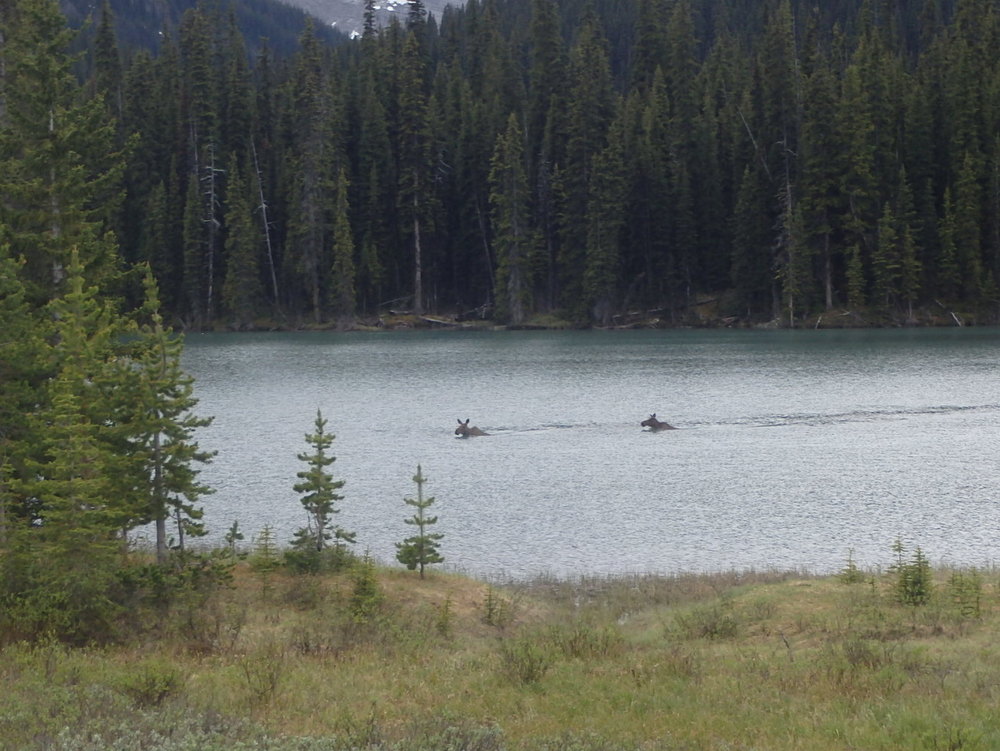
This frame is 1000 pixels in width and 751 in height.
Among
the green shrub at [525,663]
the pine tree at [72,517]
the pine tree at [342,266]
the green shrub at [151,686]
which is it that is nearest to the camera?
the green shrub at [151,686]

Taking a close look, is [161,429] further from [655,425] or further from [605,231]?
[605,231]

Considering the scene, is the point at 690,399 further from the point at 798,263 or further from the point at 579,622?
the point at 798,263

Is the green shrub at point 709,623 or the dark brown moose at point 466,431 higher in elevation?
the dark brown moose at point 466,431

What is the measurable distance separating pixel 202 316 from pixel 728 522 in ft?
274

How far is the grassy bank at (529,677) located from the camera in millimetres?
9000

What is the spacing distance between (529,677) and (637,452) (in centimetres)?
2528

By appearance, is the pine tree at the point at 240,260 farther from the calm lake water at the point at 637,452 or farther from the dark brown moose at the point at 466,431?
the dark brown moose at the point at 466,431

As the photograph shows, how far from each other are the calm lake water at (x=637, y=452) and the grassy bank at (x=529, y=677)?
5.78 meters

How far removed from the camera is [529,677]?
11.2 meters

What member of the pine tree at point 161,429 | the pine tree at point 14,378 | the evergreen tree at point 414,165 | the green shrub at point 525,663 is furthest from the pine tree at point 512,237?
the green shrub at point 525,663

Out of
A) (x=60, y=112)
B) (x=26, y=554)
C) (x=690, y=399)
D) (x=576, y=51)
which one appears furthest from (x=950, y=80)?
(x=26, y=554)

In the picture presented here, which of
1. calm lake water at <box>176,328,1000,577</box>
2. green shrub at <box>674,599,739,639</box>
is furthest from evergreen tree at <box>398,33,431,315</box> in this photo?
green shrub at <box>674,599,739,639</box>

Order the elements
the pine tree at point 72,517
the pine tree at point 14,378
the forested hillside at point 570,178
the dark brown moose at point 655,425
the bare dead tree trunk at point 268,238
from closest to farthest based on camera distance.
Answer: the pine tree at point 72,517, the pine tree at point 14,378, the dark brown moose at point 655,425, the forested hillside at point 570,178, the bare dead tree trunk at point 268,238

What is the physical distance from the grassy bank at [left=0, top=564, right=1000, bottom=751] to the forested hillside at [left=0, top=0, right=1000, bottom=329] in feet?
239
